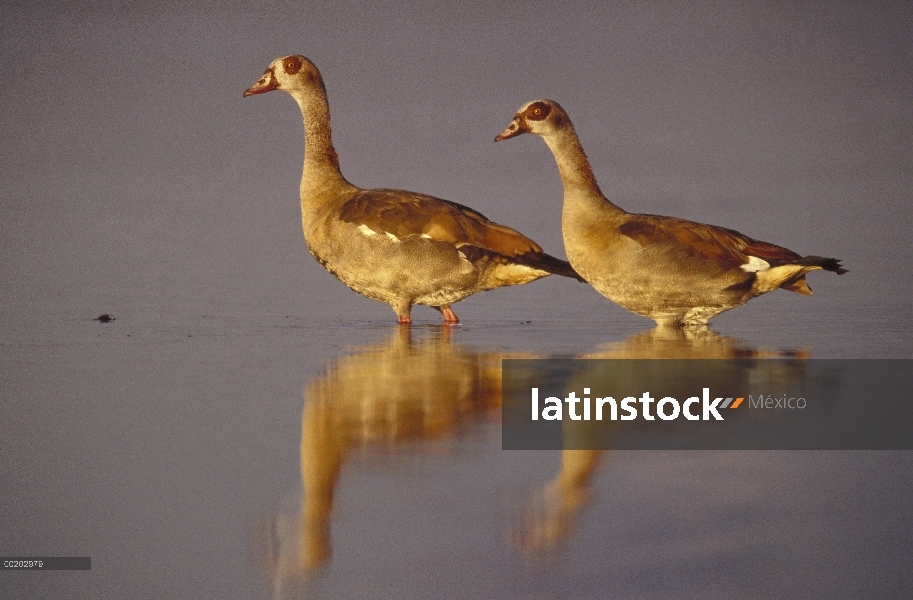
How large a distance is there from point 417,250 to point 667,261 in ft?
6.64

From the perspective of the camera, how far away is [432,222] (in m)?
9.35

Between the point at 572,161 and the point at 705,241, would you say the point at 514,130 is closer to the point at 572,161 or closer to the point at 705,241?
→ the point at 572,161

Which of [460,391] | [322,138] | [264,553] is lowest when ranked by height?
[264,553]

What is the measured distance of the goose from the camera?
926 cm

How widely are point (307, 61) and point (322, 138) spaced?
78 cm

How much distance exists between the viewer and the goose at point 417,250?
30.4 feet

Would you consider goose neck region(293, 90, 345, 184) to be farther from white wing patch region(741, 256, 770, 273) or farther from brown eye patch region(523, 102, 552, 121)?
white wing patch region(741, 256, 770, 273)

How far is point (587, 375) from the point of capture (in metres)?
6.17

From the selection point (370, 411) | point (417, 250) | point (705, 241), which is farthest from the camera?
point (417, 250)

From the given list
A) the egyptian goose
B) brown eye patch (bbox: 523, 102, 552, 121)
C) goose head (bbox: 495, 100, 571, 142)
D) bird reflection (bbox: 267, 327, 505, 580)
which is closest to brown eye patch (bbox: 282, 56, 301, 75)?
goose head (bbox: 495, 100, 571, 142)

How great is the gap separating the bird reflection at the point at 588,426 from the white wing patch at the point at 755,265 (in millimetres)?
556

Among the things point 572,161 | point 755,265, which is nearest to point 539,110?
point 572,161

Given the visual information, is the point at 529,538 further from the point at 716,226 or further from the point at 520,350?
the point at 716,226

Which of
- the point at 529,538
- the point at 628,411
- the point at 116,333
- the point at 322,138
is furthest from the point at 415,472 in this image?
the point at 322,138
